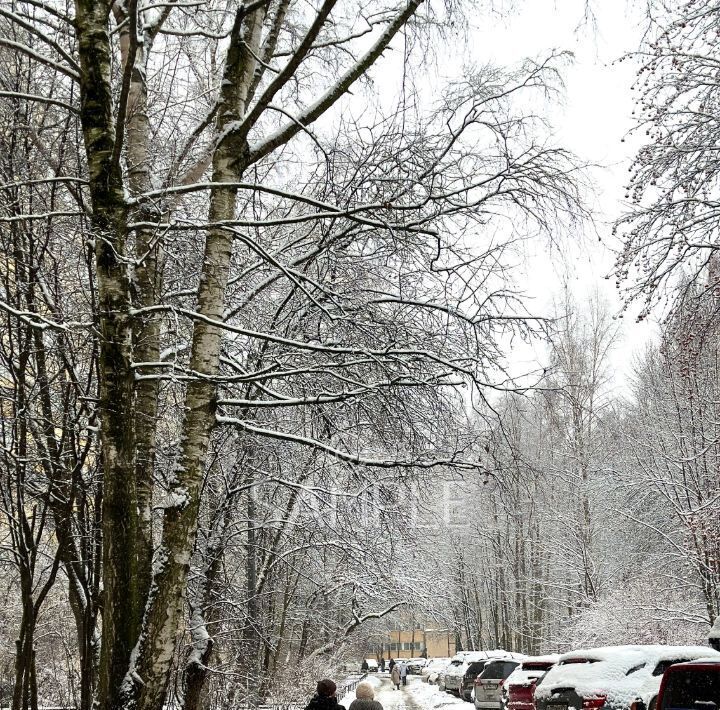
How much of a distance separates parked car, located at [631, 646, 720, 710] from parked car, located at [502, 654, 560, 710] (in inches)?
177

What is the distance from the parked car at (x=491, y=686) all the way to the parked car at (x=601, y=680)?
10.3 m

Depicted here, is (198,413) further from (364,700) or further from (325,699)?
(364,700)

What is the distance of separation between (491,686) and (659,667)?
11937 millimetres

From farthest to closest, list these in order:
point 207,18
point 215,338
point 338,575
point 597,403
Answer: point 597,403
point 338,575
point 207,18
point 215,338

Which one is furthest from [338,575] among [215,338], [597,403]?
[597,403]

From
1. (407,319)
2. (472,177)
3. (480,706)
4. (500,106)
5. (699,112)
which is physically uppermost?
(699,112)

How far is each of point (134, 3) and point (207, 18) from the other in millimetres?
3881

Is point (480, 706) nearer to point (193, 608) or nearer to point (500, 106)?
point (193, 608)

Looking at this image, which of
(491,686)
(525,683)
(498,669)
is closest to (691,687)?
(525,683)

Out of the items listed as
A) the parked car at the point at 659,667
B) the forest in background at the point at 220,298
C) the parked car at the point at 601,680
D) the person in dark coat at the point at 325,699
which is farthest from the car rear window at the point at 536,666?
the person in dark coat at the point at 325,699

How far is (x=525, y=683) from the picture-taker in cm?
1706

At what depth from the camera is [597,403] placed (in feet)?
104

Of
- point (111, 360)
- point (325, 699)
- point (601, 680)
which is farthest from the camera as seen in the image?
point (601, 680)

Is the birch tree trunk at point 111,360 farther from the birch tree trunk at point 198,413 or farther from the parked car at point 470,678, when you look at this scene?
the parked car at point 470,678
